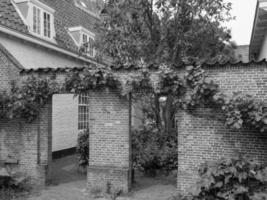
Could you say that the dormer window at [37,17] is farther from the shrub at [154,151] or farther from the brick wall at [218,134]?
the brick wall at [218,134]

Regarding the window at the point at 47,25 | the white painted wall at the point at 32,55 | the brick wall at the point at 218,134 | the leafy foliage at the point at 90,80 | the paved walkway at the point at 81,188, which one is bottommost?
the paved walkway at the point at 81,188

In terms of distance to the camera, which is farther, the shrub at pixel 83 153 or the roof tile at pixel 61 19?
the roof tile at pixel 61 19

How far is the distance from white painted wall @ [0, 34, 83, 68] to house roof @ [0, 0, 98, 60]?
0.49 metres

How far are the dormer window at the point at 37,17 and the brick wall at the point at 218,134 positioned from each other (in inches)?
308

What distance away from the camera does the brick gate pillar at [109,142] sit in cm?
766

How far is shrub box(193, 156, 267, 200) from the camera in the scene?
6.03 metres

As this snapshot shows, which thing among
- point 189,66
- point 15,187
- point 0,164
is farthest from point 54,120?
point 189,66

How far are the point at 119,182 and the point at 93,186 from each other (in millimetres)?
768

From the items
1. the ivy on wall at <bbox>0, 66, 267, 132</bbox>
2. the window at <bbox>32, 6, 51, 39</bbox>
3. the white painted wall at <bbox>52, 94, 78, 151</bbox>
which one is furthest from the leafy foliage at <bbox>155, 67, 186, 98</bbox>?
the window at <bbox>32, 6, 51, 39</bbox>

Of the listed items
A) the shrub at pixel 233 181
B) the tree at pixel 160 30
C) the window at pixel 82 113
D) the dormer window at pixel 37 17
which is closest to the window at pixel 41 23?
the dormer window at pixel 37 17

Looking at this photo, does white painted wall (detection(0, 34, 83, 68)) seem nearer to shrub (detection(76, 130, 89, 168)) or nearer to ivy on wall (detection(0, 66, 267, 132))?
ivy on wall (detection(0, 66, 267, 132))

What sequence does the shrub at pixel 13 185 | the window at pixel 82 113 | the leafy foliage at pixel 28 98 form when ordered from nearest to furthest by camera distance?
the shrub at pixel 13 185, the leafy foliage at pixel 28 98, the window at pixel 82 113

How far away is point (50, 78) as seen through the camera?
8234mm

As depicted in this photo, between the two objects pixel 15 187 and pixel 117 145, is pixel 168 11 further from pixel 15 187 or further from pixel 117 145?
pixel 15 187
